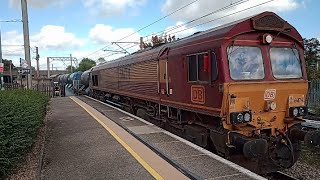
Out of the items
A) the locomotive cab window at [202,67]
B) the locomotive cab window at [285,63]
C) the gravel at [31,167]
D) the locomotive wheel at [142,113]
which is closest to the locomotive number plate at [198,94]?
the locomotive cab window at [202,67]

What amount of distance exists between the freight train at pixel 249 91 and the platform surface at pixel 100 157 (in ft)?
5.75

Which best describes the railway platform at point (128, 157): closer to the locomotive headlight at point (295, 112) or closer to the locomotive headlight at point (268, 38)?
the locomotive headlight at point (295, 112)

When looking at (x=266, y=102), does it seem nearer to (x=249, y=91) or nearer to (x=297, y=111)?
(x=249, y=91)

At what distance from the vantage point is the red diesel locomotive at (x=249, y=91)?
7938 millimetres

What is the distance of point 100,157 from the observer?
8023 millimetres

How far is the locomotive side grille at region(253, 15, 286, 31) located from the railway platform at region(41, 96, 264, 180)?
320cm

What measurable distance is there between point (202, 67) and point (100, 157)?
3286mm

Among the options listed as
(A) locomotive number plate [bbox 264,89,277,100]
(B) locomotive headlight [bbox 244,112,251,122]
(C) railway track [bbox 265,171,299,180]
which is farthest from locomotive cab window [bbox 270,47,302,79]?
(C) railway track [bbox 265,171,299,180]

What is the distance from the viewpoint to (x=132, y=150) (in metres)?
8.45

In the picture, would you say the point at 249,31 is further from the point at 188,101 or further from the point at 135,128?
the point at 135,128

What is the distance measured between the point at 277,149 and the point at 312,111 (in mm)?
11534

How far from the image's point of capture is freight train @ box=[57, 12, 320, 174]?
794 cm

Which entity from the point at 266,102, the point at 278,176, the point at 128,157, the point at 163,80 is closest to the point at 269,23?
the point at 266,102

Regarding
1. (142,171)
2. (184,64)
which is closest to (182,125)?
(184,64)
